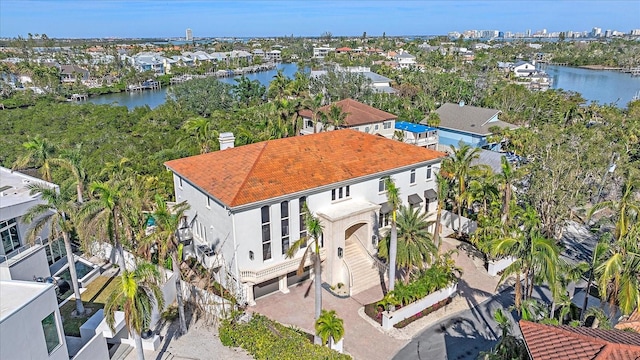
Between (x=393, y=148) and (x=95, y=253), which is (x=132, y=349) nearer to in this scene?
(x=95, y=253)

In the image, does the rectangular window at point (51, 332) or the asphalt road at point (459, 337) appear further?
the asphalt road at point (459, 337)

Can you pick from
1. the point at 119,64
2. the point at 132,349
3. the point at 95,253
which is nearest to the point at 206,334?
the point at 132,349

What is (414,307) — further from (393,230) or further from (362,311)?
(393,230)

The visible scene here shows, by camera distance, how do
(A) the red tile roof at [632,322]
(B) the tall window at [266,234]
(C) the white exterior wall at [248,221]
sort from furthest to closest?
1. (B) the tall window at [266,234]
2. (C) the white exterior wall at [248,221]
3. (A) the red tile roof at [632,322]

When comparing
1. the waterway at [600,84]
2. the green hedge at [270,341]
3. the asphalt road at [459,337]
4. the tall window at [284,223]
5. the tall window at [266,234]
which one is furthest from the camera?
the waterway at [600,84]

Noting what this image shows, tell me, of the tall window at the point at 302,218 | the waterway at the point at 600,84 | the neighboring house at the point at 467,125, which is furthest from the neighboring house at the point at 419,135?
the waterway at the point at 600,84

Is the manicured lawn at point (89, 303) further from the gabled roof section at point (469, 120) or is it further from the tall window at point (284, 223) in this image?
the gabled roof section at point (469, 120)

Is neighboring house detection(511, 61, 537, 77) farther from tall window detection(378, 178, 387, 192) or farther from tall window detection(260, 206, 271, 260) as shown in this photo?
tall window detection(260, 206, 271, 260)
